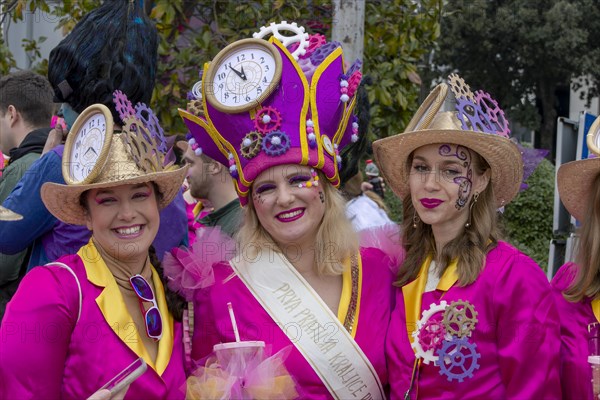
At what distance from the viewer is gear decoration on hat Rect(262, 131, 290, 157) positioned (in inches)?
139

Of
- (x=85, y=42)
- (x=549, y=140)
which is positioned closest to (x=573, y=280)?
(x=85, y=42)

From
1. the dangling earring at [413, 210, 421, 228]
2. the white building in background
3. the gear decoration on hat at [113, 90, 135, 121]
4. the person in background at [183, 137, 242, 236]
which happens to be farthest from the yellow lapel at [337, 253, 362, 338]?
the white building in background

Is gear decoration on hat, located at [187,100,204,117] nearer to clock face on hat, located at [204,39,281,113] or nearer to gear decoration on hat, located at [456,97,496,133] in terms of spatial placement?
Result: clock face on hat, located at [204,39,281,113]

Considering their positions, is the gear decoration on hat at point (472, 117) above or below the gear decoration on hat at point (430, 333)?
above

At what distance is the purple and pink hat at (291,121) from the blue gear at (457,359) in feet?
2.86

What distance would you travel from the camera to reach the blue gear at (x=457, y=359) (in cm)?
316

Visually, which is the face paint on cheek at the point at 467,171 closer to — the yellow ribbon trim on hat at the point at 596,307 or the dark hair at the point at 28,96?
the yellow ribbon trim on hat at the point at 596,307

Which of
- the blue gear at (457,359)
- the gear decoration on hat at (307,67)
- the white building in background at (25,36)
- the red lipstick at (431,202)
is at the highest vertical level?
the white building in background at (25,36)

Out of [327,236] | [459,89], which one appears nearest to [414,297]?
[327,236]

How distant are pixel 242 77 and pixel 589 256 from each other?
1514mm

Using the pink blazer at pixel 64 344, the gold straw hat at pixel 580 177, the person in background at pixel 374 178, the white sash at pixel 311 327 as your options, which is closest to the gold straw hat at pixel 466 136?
the gold straw hat at pixel 580 177

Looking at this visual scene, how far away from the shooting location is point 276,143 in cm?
353

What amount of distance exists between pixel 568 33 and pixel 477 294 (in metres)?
21.0

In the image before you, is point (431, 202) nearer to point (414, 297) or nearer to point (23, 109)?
point (414, 297)
